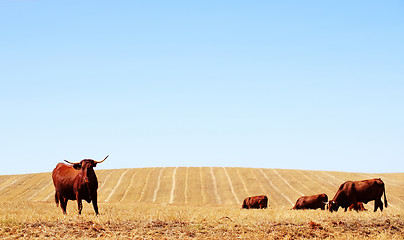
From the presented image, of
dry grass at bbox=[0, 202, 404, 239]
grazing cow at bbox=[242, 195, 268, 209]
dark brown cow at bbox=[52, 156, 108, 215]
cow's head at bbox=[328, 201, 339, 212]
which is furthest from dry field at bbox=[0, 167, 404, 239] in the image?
cow's head at bbox=[328, 201, 339, 212]

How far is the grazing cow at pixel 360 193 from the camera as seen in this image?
83.1 feet

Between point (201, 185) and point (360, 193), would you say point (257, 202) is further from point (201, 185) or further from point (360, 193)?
point (201, 185)

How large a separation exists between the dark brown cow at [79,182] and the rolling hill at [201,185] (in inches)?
910

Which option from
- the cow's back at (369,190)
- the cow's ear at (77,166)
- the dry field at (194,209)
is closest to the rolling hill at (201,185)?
the dry field at (194,209)

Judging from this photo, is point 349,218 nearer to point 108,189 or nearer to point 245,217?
point 245,217

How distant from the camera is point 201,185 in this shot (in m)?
51.2

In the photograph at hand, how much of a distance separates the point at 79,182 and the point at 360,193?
1635cm

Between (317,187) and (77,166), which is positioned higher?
(77,166)

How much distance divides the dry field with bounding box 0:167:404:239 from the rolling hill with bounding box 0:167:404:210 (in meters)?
0.10

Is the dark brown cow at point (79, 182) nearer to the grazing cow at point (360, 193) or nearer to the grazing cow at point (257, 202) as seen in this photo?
the grazing cow at point (360, 193)

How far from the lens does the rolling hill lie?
4459 cm

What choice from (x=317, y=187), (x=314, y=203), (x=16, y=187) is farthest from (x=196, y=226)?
(x=16, y=187)

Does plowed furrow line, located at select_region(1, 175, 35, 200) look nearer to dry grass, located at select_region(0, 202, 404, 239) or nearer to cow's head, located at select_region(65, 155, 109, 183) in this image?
cow's head, located at select_region(65, 155, 109, 183)

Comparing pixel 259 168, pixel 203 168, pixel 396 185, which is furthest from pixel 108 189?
pixel 396 185
